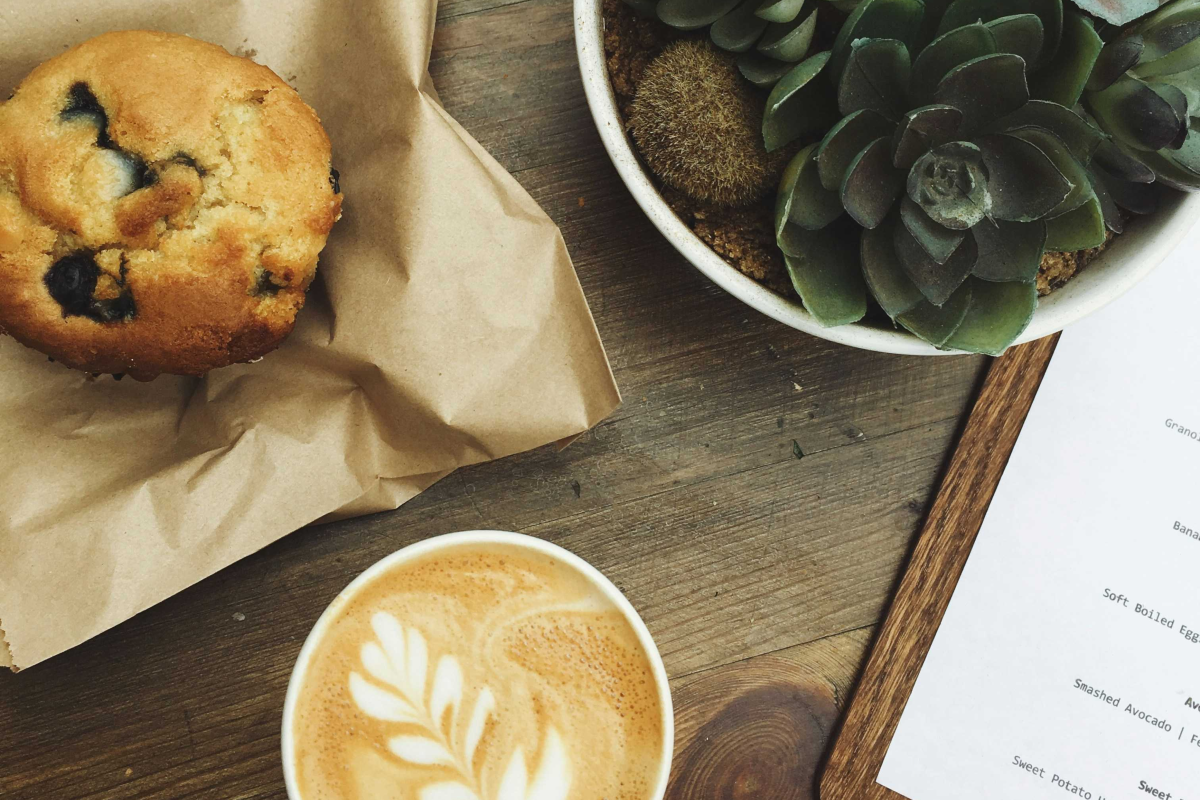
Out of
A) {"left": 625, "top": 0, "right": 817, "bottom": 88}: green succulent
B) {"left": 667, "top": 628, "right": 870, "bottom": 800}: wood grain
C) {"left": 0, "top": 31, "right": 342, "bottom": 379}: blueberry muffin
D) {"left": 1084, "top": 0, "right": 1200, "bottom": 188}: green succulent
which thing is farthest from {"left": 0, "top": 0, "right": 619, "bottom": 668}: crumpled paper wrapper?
{"left": 1084, "top": 0, "right": 1200, "bottom": 188}: green succulent

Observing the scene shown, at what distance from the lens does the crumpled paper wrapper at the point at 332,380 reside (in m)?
0.82

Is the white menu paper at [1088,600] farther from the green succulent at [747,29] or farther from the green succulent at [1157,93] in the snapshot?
the green succulent at [747,29]

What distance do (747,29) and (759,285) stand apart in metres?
0.22

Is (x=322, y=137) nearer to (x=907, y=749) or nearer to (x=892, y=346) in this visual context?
(x=892, y=346)

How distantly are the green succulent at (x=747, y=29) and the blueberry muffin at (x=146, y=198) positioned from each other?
36 centimetres

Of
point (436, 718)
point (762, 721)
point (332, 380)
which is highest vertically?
point (332, 380)

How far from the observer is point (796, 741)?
0.97 meters

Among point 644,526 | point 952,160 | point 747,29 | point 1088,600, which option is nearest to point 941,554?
point 1088,600

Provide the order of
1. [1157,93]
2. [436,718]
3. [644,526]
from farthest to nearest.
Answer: [644,526] → [436,718] → [1157,93]

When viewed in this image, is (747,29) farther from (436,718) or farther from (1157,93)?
(436,718)

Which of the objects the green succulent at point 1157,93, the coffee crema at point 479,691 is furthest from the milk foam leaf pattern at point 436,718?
the green succulent at point 1157,93

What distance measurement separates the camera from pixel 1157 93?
672mm

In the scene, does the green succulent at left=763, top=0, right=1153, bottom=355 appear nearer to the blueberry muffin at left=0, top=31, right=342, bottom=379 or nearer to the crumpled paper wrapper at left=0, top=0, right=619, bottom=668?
the crumpled paper wrapper at left=0, top=0, right=619, bottom=668

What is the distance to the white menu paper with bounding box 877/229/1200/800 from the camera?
0.96 metres
